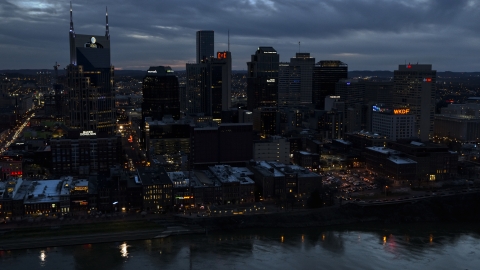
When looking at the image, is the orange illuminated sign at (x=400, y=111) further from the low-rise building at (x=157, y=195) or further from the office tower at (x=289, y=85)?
the office tower at (x=289, y=85)

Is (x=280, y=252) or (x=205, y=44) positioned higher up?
(x=205, y=44)

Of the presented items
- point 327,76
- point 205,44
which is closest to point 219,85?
point 327,76

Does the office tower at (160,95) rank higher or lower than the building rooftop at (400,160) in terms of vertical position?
higher

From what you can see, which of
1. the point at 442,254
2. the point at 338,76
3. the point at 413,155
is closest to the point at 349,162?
the point at 413,155

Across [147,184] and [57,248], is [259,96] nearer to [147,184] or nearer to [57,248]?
[147,184]

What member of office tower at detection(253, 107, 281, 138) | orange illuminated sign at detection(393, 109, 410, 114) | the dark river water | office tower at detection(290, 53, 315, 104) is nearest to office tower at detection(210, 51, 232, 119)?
office tower at detection(253, 107, 281, 138)

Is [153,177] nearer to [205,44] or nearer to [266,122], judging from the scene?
[266,122]

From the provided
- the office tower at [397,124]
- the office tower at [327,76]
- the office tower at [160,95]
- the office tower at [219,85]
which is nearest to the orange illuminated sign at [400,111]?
the office tower at [397,124]
